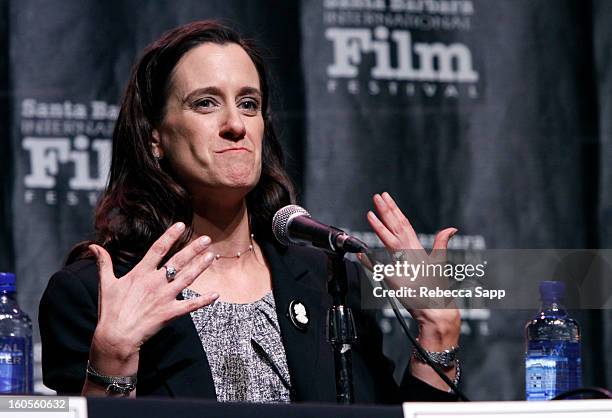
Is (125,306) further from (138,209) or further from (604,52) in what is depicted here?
(604,52)

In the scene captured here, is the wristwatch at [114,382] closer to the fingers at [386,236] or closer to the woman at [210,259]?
the woman at [210,259]

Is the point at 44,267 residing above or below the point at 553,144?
below

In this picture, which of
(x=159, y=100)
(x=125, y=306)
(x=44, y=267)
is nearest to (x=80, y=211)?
(x=44, y=267)

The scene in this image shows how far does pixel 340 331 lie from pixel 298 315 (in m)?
0.54

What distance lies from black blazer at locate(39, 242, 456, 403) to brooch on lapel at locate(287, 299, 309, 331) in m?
0.01

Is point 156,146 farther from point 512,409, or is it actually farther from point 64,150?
point 512,409

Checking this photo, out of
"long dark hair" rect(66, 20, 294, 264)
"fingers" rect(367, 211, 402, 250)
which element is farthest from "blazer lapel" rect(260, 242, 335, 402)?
"fingers" rect(367, 211, 402, 250)

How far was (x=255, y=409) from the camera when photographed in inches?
56.3

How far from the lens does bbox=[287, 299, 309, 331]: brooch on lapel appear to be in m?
2.15

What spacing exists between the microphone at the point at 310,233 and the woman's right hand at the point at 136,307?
142mm

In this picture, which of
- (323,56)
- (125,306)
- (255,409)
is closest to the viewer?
(255,409)

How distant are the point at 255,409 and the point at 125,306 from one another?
45cm

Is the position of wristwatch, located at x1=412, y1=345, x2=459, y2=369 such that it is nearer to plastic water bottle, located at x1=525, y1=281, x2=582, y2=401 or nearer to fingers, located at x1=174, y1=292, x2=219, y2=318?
plastic water bottle, located at x1=525, y1=281, x2=582, y2=401

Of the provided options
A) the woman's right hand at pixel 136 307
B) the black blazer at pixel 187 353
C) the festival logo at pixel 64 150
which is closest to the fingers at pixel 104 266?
the woman's right hand at pixel 136 307
